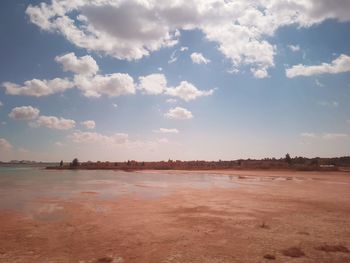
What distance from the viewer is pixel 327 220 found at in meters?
15.8

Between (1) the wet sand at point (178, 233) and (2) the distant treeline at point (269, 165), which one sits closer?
(1) the wet sand at point (178, 233)

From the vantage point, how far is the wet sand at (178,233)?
34.1 feet

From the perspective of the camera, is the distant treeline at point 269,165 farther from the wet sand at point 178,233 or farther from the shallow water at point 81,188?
the wet sand at point 178,233

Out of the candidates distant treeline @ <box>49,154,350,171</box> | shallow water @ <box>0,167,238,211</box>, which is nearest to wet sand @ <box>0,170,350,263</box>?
shallow water @ <box>0,167,238,211</box>

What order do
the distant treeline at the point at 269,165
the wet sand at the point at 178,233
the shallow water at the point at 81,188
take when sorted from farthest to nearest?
1. the distant treeline at the point at 269,165
2. the shallow water at the point at 81,188
3. the wet sand at the point at 178,233

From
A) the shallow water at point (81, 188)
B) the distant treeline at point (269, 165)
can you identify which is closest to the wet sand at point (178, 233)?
the shallow water at point (81, 188)

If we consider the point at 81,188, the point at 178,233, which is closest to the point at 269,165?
the point at 81,188

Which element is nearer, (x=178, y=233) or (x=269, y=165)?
(x=178, y=233)

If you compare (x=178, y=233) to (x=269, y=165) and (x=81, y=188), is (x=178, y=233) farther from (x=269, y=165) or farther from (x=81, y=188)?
(x=269, y=165)

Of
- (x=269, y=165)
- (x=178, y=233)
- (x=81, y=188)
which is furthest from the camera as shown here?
(x=269, y=165)

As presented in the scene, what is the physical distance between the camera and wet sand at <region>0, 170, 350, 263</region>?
10.4 m

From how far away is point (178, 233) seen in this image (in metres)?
13.4

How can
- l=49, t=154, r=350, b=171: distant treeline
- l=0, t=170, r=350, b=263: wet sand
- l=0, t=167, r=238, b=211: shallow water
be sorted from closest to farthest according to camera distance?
l=0, t=170, r=350, b=263: wet sand → l=0, t=167, r=238, b=211: shallow water → l=49, t=154, r=350, b=171: distant treeline

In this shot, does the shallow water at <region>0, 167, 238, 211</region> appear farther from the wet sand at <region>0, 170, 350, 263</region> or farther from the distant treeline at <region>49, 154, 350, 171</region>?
the distant treeline at <region>49, 154, 350, 171</region>
